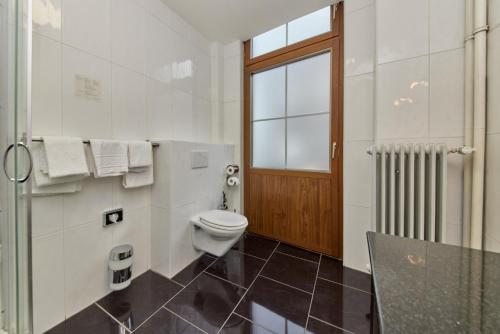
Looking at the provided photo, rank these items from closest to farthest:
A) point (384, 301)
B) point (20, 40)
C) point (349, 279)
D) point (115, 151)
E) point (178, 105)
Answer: point (384, 301) < point (20, 40) < point (115, 151) < point (349, 279) < point (178, 105)

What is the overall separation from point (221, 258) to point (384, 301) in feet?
5.64

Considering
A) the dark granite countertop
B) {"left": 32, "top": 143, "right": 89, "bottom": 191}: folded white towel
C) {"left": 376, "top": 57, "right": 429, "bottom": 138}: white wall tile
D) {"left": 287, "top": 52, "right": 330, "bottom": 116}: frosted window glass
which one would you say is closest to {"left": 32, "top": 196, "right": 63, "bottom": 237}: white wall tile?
{"left": 32, "top": 143, "right": 89, "bottom": 191}: folded white towel

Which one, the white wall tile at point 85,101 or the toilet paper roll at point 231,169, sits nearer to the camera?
the white wall tile at point 85,101

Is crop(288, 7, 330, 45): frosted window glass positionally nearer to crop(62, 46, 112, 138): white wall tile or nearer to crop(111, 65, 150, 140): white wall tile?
crop(111, 65, 150, 140): white wall tile

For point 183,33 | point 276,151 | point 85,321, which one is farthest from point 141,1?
point 85,321

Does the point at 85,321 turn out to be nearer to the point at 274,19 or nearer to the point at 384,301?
the point at 384,301

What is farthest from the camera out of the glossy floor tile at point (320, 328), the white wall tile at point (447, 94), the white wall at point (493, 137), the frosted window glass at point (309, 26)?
the frosted window glass at point (309, 26)

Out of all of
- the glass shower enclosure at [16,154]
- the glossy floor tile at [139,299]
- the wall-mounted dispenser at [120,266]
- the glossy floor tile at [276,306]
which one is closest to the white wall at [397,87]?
the glossy floor tile at [276,306]

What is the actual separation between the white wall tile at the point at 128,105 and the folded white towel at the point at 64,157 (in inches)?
13.1

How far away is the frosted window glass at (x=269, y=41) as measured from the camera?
2.15 meters

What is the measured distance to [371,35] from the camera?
5.17 ft

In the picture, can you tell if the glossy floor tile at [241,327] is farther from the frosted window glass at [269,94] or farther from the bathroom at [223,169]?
the frosted window glass at [269,94]

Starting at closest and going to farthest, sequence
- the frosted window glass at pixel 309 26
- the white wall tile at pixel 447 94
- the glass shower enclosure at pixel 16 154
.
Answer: the glass shower enclosure at pixel 16 154 → the white wall tile at pixel 447 94 → the frosted window glass at pixel 309 26

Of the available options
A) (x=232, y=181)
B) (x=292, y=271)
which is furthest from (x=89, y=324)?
(x=232, y=181)
